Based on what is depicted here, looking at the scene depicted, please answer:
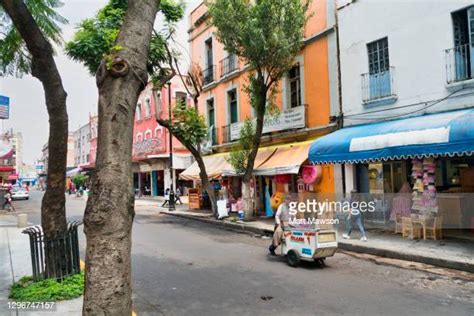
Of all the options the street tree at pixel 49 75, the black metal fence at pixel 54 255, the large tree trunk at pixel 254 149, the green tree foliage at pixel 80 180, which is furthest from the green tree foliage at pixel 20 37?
the green tree foliage at pixel 80 180

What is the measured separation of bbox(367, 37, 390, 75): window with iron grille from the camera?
13.0 metres

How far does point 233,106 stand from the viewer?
2161 cm

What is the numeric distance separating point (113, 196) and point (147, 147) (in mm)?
34716

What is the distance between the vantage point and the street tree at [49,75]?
6223 millimetres

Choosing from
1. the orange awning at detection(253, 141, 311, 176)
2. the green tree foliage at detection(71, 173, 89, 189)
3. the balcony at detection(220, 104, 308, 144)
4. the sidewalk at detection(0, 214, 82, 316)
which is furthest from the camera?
the green tree foliage at detection(71, 173, 89, 189)

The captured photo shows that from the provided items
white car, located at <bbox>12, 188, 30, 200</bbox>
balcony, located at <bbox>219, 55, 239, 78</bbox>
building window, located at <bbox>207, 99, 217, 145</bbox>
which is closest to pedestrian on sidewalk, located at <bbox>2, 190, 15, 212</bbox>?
building window, located at <bbox>207, 99, 217, 145</bbox>

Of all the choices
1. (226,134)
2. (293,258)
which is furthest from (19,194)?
(293,258)

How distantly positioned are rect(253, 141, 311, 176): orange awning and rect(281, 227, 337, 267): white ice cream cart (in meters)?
5.43

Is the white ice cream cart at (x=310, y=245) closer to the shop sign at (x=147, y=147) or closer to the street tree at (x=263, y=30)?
the street tree at (x=263, y=30)

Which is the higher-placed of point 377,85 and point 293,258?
point 377,85

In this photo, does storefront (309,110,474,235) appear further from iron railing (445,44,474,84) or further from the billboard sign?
the billboard sign

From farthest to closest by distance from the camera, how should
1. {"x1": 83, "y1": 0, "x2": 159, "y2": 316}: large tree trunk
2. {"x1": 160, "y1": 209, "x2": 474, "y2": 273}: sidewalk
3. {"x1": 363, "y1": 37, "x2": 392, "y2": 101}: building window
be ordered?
{"x1": 363, "y1": 37, "x2": 392, "y2": 101}: building window
{"x1": 160, "y1": 209, "x2": 474, "y2": 273}: sidewalk
{"x1": 83, "y1": 0, "x2": 159, "y2": 316}: large tree trunk

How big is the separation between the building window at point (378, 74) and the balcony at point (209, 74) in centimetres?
1087

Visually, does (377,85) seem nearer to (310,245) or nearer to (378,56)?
(378,56)
